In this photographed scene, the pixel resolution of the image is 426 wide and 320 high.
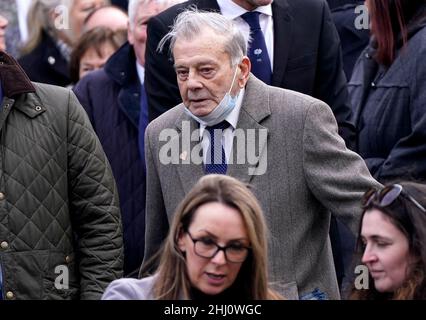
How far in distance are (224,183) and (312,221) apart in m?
0.98

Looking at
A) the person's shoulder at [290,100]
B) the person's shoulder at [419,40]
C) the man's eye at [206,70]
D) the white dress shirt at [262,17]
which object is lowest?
the person's shoulder at [290,100]

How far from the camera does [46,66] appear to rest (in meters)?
10.8

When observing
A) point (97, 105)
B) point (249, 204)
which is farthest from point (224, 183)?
point (97, 105)

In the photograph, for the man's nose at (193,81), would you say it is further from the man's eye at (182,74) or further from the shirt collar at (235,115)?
the shirt collar at (235,115)

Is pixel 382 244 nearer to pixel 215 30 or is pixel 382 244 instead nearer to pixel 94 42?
pixel 215 30

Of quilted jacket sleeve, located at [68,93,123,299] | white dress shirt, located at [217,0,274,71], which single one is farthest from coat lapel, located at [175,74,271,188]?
white dress shirt, located at [217,0,274,71]

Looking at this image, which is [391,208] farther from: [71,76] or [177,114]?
[71,76]

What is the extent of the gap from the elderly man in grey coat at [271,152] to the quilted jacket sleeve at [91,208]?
358mm

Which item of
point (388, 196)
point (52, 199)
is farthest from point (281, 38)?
point (388, 196)

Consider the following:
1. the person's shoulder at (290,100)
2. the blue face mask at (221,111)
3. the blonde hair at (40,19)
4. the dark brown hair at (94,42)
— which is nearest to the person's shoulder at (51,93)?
the blue face mask at (221,111)

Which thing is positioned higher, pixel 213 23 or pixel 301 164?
pixel 213 23

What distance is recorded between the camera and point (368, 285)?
6.23 meters

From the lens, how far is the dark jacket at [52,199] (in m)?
6.98

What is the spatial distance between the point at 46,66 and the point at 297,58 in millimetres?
3436
